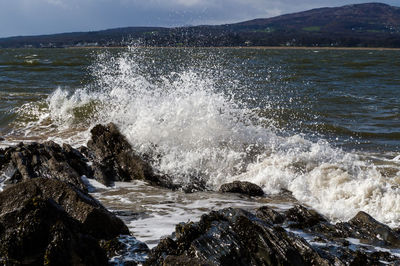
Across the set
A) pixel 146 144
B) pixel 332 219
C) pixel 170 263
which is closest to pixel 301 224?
pixel 332 219

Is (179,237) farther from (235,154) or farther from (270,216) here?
(235,154)

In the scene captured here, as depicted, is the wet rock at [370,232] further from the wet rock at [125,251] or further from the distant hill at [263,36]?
the distant hill at [263,36]

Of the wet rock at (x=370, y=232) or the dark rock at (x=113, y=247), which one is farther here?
the wet rock at (x=370, y=232)

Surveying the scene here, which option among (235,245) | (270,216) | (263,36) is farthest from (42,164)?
(263,36)

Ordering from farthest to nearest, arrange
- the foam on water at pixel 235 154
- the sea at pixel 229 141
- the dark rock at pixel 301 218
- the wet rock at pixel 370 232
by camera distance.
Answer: the foam on water at pixel 235 154 → the sea at pixel 229 141 → the dark rock at pixel 301 218 → the wet rock at pixel 370 232

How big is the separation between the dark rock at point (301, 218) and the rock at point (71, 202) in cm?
199

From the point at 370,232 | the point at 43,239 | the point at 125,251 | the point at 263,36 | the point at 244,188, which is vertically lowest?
the point at 244,188

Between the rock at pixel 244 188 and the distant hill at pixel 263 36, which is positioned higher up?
the distant hill at pixel 263 36

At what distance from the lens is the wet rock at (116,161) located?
7.51 metres

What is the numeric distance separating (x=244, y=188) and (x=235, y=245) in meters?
3.30

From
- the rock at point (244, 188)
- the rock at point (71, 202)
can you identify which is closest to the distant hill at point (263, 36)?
the rock at point (244, 188)

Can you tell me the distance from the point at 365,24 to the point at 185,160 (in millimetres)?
185398

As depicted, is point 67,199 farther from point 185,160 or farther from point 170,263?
point 185,160

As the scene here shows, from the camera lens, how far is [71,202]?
4.07 meters
